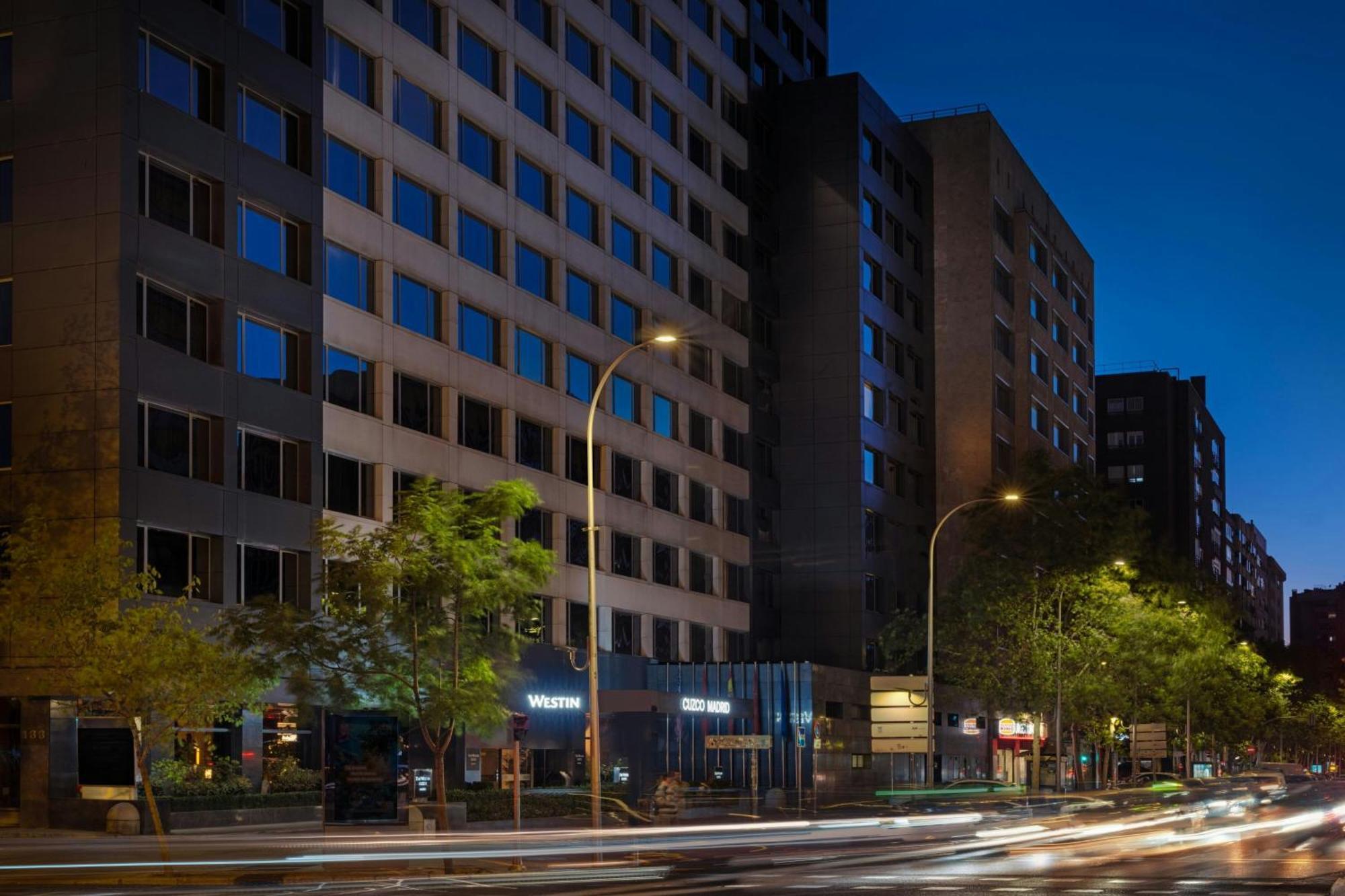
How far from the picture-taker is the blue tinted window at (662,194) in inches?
2886

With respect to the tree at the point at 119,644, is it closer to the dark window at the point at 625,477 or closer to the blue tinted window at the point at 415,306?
the blue tinted window at the point at 415,306

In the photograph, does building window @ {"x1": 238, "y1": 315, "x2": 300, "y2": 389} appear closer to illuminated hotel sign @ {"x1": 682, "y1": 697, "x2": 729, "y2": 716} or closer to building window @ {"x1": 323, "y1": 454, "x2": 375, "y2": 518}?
building window @ {"x1": 323, "y1": 454, "x2": 375, "y2": 518}

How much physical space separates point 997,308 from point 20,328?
68.0 m

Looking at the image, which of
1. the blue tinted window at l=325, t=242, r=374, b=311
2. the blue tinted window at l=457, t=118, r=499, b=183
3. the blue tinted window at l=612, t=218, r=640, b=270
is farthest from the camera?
the blue tinted window at l=612, t=218, r=640, b=270

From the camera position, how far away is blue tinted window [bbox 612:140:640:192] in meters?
70.4

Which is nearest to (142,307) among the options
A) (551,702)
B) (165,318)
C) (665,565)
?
(165,318)

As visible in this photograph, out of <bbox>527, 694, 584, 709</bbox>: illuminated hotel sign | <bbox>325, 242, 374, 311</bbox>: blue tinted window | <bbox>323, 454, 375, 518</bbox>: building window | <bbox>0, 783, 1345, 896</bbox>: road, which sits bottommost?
<bbox>0, 783, 1345, 896</bbox>: road

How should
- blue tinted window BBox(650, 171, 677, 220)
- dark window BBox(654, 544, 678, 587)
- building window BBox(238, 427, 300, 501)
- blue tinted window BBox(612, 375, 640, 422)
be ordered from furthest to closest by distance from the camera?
1. blue tinted window BBox(650, 171, 677, 220)
2. dark window BBox(654, 544, 678, 587)
3. blue tinted window BBox(612, 375, 640, 422)
4. building window BBox(238, 427, 300, 501)

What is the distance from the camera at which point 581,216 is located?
2653 inches

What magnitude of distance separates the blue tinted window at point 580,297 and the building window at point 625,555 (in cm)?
865

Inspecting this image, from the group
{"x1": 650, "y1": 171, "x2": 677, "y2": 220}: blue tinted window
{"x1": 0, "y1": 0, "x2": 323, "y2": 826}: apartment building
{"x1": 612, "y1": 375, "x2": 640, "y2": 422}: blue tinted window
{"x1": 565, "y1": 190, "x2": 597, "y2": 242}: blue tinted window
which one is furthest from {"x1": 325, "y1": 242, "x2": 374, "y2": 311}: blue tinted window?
{"x1": 650, "y1": 171, "x2": 677, "y2": 220}: blue tinted window

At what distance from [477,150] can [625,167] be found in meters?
12.0

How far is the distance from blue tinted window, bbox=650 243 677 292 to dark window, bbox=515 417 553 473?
11511 mm

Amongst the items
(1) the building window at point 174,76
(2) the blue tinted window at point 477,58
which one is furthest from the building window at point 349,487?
(2) the blue tinted window at point 477,58
